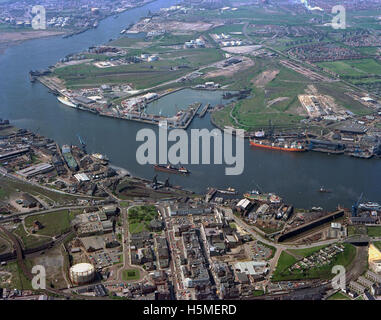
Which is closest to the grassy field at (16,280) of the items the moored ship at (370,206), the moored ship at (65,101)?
the moored ship at (370,206)

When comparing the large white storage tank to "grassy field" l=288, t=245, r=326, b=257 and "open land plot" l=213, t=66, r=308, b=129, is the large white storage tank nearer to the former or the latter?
"grassy field" l=288, t=245, r=326, b=257

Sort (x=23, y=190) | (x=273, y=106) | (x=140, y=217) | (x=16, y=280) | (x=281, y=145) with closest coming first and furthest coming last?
(x=16, y=280) < (x=140, y=217) < (x=23, y=190) < (x=281, y=145) < (x=273, y=106)

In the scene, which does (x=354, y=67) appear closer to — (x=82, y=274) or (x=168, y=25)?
(x=168, y=25)

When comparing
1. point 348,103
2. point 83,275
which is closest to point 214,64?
point 348,103

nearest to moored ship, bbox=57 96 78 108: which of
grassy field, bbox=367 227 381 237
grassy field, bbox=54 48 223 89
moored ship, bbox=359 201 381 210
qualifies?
grassy field, bbox=54 48 223 89

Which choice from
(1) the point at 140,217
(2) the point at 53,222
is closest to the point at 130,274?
(1) the point at 140,217

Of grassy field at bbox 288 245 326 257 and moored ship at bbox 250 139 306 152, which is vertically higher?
moored ship at bbox 250 139 306 152
